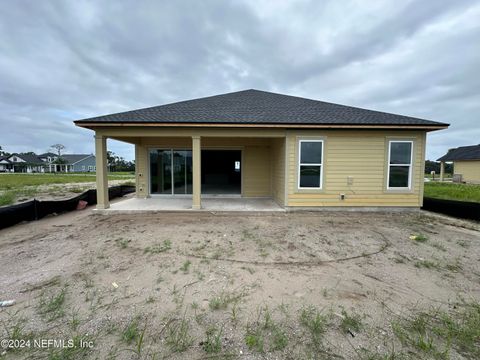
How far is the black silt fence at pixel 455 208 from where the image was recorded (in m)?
6.04

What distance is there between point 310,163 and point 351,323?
5238mm

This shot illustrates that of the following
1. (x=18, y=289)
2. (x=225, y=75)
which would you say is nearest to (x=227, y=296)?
(x=18, y=289)

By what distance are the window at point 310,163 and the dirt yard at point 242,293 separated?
6.87ft

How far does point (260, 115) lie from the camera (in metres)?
7.19

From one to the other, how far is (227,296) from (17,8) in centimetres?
1319

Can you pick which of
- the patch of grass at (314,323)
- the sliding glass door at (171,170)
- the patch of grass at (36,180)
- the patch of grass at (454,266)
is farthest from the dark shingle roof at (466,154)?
the patch of grass at (36,180)

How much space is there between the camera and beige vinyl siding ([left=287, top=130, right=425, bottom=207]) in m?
6.78

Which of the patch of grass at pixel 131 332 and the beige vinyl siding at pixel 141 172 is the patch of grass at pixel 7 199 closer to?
the beige vinyl siding at pixel 141 172

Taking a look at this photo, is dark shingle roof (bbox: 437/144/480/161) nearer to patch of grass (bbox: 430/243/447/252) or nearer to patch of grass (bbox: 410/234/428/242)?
patch of grass (bbox: 410/234/428/242)

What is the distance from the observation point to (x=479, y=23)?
917 cm

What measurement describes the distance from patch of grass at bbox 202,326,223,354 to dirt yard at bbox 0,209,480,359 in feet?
0.04

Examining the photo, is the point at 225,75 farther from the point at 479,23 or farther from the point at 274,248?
→ the point at 274,248

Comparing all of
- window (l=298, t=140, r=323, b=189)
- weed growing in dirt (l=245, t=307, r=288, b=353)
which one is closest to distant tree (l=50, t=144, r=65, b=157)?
window (l=298, t=140, r=323, b=189)

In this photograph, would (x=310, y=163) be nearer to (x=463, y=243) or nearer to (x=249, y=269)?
(x=463, y=243)
